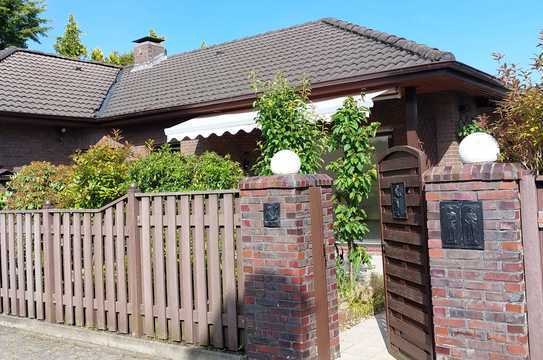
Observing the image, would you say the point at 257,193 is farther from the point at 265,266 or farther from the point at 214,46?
the point at 214,46

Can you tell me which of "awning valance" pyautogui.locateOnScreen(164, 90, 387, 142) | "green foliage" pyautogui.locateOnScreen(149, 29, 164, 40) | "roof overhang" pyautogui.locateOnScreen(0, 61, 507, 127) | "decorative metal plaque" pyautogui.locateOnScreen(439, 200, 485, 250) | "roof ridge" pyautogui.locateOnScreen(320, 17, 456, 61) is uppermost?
"green foliage" pyautogui.locateOnScreen(149, 29, 164, 40)

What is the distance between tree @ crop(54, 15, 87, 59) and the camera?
34312mm

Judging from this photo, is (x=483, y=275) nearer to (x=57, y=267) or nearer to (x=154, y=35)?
(x=57, y=267)

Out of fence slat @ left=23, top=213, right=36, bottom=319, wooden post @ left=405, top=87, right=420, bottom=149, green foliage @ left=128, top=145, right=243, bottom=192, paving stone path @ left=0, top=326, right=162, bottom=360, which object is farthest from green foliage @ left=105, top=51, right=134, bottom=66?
paving stone path @ left=0, top=326, right=162, bottom=360

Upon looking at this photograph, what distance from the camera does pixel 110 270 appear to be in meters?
6.41

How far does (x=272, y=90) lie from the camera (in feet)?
27.5

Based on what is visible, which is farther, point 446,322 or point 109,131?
point 109,131

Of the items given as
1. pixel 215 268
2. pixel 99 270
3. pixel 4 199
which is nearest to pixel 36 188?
pixel 4 199

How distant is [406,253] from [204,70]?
11599mm

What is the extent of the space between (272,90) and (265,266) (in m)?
4.05

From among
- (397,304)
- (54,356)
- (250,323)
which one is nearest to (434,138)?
(397,304)

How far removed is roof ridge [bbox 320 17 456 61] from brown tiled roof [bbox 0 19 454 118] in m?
0.02

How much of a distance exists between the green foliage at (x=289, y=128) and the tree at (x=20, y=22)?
88.0ft

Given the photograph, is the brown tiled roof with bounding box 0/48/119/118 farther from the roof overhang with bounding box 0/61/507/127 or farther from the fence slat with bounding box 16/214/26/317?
the fence slat with bounding box 16/214/26/317
